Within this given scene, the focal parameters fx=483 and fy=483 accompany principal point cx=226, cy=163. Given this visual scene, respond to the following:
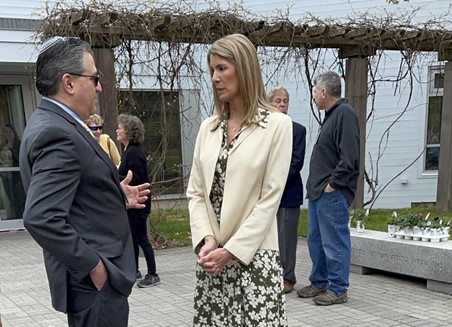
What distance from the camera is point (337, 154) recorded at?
171 inches

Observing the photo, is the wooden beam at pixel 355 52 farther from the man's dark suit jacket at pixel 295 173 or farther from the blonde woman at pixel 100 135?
the blonde woman at pixel 100 135

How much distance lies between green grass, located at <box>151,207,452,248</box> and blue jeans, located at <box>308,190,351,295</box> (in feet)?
10.8

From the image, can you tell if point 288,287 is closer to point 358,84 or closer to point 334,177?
point 334,177

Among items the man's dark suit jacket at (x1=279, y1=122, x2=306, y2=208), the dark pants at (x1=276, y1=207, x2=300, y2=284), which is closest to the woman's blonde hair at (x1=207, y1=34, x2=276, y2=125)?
the man's dark suit jacket at (x1=279, y1=122, x2=306, y2=208)

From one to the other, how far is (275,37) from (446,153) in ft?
14.8

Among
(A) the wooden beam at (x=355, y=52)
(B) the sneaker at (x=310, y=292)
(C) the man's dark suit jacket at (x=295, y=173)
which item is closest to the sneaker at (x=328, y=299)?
(B) the sneaker at (x=310, y=292)

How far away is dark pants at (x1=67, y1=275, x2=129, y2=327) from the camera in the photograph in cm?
198

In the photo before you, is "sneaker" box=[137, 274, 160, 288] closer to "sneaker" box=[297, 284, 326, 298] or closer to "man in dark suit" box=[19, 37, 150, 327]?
"sneaker" box=[297, 284, 326, 298]

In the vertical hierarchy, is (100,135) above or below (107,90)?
below

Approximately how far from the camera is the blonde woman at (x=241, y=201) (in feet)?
7.30

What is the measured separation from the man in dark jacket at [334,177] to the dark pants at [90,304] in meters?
2.66

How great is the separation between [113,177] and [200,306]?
81cm

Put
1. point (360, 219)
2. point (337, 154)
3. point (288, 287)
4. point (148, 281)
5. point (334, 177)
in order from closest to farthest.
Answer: point (334, 177)
point (337, 154)
point (288, 287)
point (148, 281)
point (360, 219)

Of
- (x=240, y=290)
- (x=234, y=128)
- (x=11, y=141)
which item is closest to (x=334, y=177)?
(x=234, y=128)
